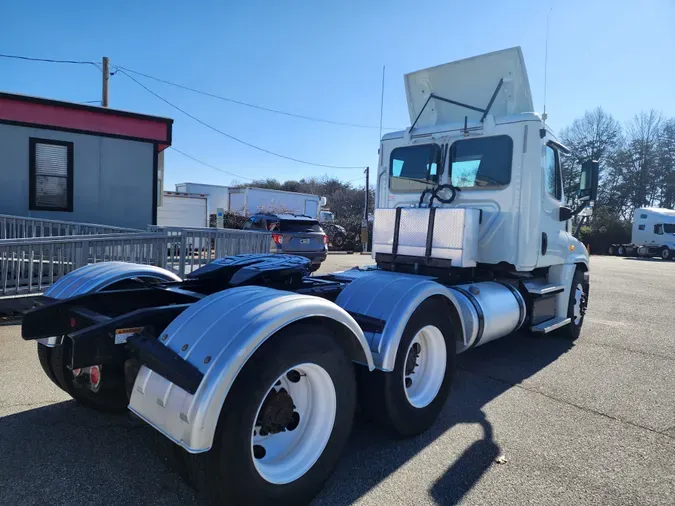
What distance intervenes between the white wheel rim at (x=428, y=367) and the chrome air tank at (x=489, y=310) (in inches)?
21.5

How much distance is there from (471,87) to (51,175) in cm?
953

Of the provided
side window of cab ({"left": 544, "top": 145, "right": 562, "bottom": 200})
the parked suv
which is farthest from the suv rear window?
side window of cab ({"left": 544, "top": 145, "right": 562, "bottom": 200})

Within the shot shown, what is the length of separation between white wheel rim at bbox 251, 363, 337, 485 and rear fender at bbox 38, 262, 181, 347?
1798mm

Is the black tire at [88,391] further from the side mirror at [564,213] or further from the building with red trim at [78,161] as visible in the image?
the building with red trim at [78,161]

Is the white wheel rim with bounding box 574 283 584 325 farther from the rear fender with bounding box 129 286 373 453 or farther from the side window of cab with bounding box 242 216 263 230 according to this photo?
the side window of cab with bounding box 242 216 263 230

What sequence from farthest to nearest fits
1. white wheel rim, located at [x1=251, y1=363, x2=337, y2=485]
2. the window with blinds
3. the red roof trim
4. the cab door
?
1. the window with blinds
2. the red roof trim
3. the cab door
4. white wheel rim, located at [x1=251, y1=363, x2=337, y2=485]

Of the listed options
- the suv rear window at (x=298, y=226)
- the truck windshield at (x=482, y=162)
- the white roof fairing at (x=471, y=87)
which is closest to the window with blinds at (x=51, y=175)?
the suv rear window at (x=298, y=226)

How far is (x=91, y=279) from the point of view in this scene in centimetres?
354

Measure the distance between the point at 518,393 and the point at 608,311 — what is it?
593 centimetres

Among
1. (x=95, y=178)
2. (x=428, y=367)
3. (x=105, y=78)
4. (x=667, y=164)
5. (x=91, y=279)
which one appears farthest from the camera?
(x=667, y=164)

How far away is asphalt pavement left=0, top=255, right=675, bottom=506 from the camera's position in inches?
106

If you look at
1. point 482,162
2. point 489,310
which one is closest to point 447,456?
point 489,310

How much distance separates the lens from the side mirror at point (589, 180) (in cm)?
584

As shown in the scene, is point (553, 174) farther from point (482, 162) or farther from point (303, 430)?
point (303, 430)
